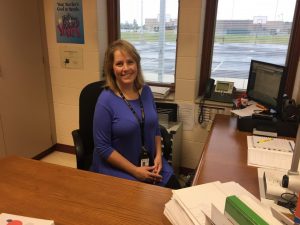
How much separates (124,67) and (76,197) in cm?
84

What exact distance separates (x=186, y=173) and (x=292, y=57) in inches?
58.3

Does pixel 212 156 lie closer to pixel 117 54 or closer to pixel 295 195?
pixel 295 195

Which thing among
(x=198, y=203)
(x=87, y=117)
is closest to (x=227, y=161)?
(x=198, y=203)

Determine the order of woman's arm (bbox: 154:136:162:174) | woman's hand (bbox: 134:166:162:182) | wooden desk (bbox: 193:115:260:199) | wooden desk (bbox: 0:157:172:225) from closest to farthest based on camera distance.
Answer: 1. wooden desk (bbox: 0:157:172:225)
2. wooden desk (bbox: 193:115:260:199)
3. woman's hand (bbox: 134:166:162:182)
4. woman's arm (bbox: 154:136:162:174)

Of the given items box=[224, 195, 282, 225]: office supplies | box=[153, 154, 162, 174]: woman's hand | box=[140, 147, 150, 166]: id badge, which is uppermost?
box=[224, 195, 282, 225]: office supplies

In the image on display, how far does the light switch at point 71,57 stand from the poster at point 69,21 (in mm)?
80

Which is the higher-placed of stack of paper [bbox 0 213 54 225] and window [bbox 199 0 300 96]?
window [bbox 199 0 300 96]

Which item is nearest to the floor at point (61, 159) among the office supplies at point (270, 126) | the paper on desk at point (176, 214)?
the office supplies at point (270, 126)

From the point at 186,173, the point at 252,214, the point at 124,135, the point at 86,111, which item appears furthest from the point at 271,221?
the point at 186,173

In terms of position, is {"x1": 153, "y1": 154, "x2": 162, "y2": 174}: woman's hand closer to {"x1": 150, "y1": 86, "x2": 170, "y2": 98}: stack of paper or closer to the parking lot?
{"x1": 150, "y1": 86, "x2": 170, "y2": 98}: stack of paper

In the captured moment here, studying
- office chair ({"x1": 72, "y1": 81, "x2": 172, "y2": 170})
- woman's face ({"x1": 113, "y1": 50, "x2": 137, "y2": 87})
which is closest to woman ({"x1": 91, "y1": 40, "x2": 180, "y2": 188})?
woman's face ({"x1": 113, "y1": 50, "x2": 137, "y2": 87})

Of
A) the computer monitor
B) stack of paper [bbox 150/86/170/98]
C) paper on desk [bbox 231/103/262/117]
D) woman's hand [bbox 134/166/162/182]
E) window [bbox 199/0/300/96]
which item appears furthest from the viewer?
stack of paper [bbox 150/86/170/98]

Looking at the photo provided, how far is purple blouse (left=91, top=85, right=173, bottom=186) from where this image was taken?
5.20 feet

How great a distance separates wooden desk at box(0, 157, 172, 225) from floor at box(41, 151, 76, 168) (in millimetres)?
1791
